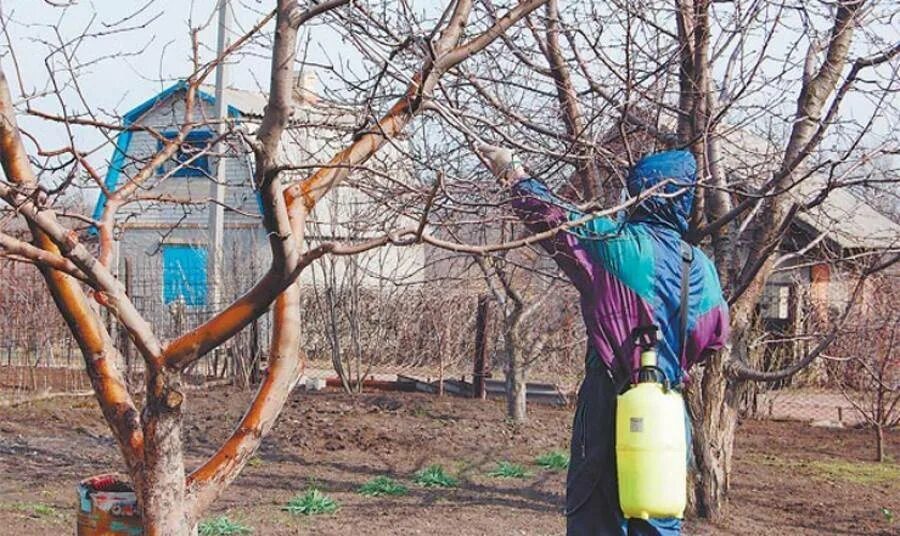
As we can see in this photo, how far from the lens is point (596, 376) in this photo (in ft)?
14.2

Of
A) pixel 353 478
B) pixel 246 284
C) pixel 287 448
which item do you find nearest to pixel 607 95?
pixel 353 478

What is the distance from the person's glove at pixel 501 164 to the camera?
436cm

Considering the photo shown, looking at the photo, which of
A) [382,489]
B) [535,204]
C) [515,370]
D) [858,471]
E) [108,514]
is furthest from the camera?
[515,370]

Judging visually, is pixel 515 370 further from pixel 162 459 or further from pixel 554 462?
pixel 162 459

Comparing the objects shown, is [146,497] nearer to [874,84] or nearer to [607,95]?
[607,95]

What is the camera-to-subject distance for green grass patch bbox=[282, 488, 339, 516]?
726 centimetres

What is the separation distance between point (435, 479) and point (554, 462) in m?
1.33

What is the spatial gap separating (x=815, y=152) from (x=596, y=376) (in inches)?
99.5

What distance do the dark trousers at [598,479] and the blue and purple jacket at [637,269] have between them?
6.1 inches

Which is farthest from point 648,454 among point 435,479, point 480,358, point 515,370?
point 480,358

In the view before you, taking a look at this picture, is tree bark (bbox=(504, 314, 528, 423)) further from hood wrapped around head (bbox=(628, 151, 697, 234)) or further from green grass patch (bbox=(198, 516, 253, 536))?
hood wrapped around head (bbox=(628, 151, 697, 234))

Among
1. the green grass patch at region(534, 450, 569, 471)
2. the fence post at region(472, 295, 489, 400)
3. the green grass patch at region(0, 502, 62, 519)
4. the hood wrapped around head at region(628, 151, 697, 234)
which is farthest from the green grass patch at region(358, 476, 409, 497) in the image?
the fence post at region(472, 295, 489, 400)

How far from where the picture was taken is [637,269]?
13.7ft

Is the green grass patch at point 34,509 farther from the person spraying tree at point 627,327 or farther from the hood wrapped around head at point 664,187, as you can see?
the hood wrapped around head at point 664,187
